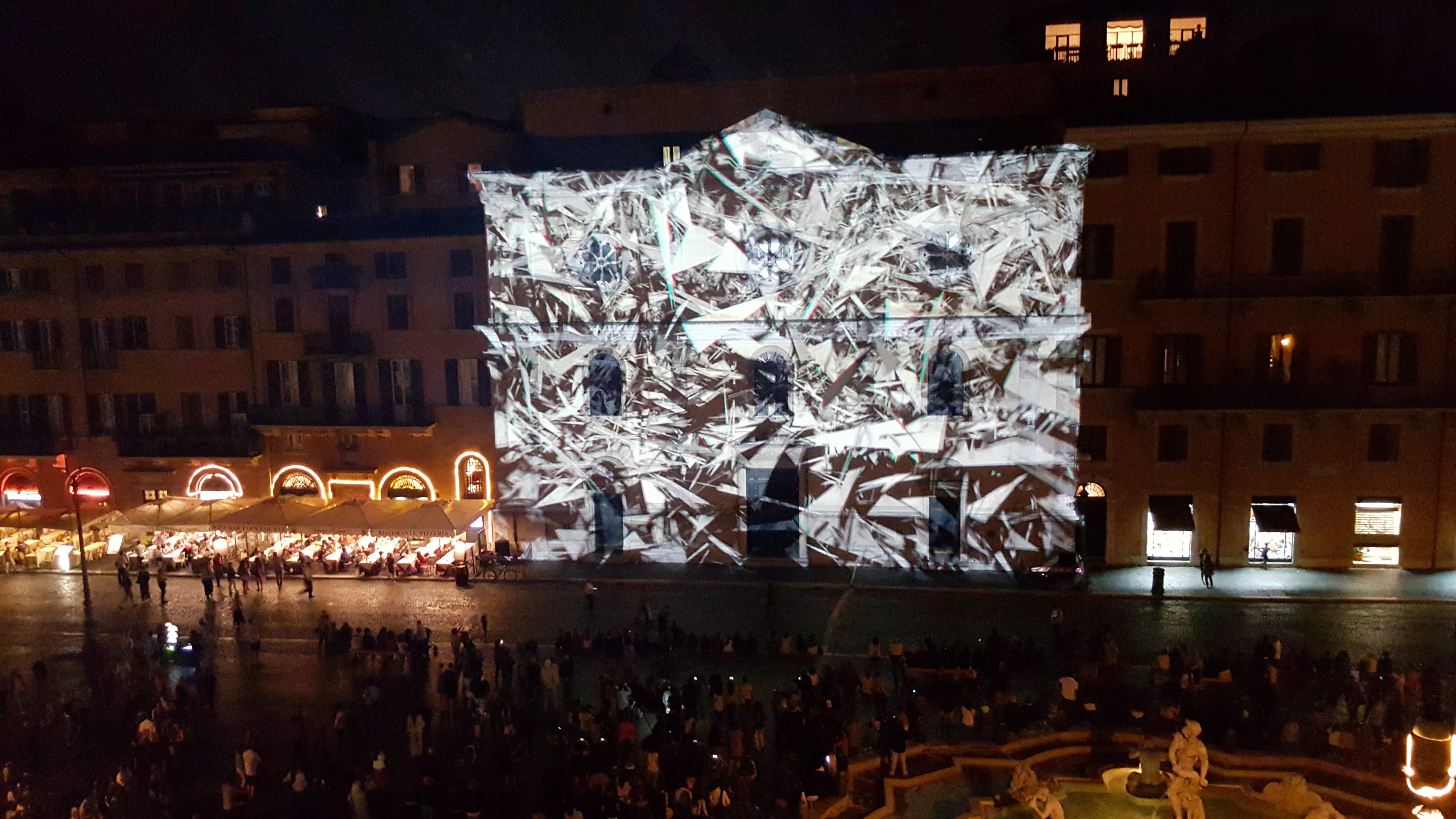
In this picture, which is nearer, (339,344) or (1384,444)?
(1384,444)

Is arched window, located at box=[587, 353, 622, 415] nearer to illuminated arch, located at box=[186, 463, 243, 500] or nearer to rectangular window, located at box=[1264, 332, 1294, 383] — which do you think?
illuminated arch, located at box=[186, 463, 243, 500]

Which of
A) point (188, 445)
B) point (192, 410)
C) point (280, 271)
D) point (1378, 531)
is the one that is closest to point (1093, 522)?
point (1378, 531)

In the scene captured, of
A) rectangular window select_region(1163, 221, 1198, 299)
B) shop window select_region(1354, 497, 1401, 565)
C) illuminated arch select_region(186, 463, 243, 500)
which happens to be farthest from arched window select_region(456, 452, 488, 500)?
shop window select_region(1354, 497, 1401, 565)

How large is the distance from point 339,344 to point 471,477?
597cm

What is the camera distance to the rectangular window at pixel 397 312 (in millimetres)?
29828

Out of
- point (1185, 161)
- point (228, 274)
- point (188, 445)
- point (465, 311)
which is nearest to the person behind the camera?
point (1185, 161)

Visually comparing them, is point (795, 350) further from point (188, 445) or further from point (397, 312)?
point (188, 445)

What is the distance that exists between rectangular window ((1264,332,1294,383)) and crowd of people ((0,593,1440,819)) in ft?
28.2

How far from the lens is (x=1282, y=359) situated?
25953mm

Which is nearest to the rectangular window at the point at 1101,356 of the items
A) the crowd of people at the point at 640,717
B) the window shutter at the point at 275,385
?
the crowd of people at the point at 640,717

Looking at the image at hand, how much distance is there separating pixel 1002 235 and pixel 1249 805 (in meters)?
16.3

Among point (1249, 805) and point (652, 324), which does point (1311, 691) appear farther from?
point (652, 324)

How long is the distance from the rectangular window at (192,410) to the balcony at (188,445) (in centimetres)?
31

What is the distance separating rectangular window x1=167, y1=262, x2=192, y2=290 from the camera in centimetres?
3088
